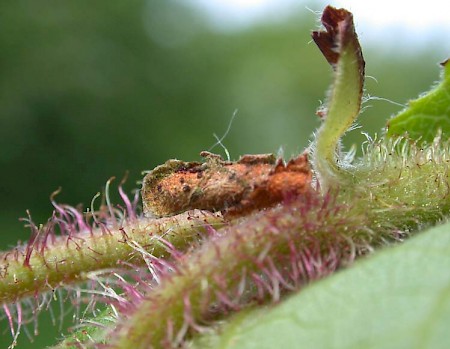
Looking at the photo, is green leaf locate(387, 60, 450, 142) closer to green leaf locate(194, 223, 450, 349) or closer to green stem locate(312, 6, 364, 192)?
green stem locate(312, 6, 364, 192)

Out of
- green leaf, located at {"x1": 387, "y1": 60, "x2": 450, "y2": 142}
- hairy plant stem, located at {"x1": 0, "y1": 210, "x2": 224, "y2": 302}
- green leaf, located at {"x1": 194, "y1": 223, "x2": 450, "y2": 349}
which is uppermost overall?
green leaf, located at {"x1": 387, "y1": 60, "x2": 450, "y2": 142}

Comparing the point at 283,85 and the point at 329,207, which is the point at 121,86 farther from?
the point at 329,207

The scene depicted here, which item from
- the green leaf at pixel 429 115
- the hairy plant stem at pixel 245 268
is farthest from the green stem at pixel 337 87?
A: the green leaf at pixel 429 115

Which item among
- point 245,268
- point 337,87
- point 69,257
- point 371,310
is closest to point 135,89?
point 69,257

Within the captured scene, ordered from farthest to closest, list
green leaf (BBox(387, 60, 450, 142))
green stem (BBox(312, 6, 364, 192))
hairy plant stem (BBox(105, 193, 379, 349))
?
green leaf (BBox(387, 60, 450, 142)), green stem (BBox(312, 6, 364, 192)), hairy plant stem (BBox(105, 193, 379, 349))

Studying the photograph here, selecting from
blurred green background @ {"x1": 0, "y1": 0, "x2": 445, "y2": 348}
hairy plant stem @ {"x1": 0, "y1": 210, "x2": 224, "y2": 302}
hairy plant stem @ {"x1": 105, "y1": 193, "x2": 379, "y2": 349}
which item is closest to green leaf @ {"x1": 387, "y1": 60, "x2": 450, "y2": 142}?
hairy plant stem @ {"x1": 105, "y1": 193, "x2": 379, "y2": 349}

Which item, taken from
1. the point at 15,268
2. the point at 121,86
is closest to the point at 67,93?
the point at 121,86

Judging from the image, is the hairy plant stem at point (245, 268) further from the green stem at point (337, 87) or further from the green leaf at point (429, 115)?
the green leaf at point (429, 115)
